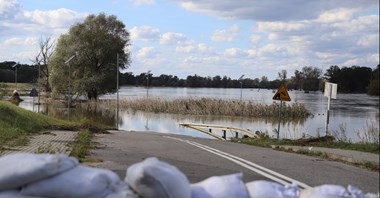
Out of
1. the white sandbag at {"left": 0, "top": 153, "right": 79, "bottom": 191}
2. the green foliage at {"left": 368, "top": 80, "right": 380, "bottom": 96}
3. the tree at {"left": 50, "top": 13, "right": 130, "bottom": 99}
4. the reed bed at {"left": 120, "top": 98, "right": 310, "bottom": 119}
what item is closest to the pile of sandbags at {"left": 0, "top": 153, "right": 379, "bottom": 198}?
the white sandbag at {"left": 0, "top": 153, "right": 79, "bottom": 191}

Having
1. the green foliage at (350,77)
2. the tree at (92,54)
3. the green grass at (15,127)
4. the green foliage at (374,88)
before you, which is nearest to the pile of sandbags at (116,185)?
the green foliage at (374,88)

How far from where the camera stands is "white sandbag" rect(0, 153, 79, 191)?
12.2 feet

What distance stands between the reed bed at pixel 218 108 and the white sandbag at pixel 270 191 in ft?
146

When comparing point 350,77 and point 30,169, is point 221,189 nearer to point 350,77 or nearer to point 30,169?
point 30,169

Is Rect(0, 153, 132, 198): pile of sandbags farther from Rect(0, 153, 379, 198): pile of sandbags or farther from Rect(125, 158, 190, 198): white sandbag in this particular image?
Rect(125, 158, 190, 198): white sandbag

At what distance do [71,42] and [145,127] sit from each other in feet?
114

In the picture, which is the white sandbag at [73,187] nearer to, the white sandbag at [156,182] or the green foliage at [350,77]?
the white sandbag at [156,182]

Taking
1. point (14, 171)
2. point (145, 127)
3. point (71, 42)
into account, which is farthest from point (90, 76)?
point (14, 171)

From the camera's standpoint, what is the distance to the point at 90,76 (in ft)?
221

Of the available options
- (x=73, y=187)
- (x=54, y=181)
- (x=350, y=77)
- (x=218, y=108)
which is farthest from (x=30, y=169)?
(x=218, y=108)

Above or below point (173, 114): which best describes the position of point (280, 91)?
above

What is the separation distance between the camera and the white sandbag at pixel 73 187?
3.70 m

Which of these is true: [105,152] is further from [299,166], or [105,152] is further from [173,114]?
[173,114]

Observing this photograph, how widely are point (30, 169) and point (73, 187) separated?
0.35m
